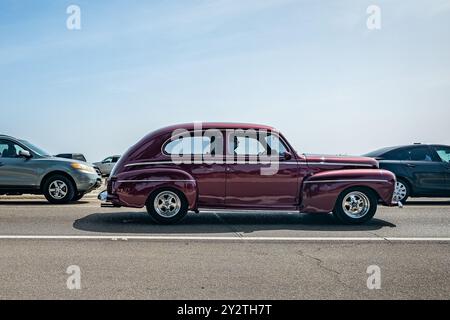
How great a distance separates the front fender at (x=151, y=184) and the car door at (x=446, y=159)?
7.71 metres

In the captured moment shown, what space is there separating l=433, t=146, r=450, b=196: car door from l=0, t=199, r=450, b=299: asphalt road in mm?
3148

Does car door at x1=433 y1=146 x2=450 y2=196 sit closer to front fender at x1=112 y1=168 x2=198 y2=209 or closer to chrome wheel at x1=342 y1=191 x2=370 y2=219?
chrome wheel at x1=342 y1=191 x2=370 y2=219

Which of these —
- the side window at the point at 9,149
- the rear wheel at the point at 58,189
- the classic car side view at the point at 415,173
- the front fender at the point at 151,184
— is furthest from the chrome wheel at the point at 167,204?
the classic car side view at the point at 415,173

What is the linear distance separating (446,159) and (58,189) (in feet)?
35.3

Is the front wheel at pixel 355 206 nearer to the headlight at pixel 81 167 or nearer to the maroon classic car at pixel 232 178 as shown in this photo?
the maroon classic car at pixel 232 178

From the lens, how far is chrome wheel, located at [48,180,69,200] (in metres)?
11.5

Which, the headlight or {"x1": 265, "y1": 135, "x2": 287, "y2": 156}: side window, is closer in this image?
{"x1": 265, "y1": 135, "x2": 287, "y2": 156}: side window

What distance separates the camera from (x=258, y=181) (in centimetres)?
807

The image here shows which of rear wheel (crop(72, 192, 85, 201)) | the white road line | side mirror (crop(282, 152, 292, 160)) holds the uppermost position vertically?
side mirror (crop(282, 152, 292, 160))

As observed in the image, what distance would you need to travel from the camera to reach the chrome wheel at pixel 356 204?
826 centimetres

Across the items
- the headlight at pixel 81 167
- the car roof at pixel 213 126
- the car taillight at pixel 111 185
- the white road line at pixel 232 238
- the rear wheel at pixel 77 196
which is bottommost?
the white road line at pixel 232 238

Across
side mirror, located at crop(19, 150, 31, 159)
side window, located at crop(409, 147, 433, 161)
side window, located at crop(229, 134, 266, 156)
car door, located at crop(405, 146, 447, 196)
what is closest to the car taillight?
side window, located at crop(229, 134, 266, 156)
